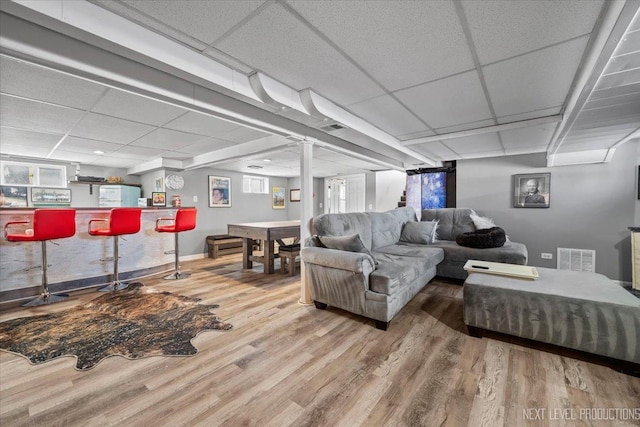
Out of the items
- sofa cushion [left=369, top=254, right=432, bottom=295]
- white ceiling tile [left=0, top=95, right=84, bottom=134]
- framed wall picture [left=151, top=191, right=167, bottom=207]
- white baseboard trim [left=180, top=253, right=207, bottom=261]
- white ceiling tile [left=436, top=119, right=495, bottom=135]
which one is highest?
white ceiling tile [left=436, top=119, right=495, bottom=135]

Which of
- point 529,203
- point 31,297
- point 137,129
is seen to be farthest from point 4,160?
point 529,203

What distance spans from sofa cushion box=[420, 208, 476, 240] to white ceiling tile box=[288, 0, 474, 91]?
3088 mm

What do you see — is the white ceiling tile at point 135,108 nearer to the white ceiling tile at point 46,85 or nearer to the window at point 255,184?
the white ceiling tile at point 46,85

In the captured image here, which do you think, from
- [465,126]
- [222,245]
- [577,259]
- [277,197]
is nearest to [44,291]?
[222,245]

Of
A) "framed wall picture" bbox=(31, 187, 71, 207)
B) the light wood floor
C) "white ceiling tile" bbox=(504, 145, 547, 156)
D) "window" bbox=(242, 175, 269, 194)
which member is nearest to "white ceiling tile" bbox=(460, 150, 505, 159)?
"white ceiling tile" bbox=(504, 145, 547, 156)

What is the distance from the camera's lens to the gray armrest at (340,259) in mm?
2494

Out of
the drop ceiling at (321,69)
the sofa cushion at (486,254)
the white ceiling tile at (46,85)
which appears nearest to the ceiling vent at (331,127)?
the drop ceiling at (321,69)

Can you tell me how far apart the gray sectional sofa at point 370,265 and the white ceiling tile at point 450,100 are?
148cm

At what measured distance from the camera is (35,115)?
107 inches

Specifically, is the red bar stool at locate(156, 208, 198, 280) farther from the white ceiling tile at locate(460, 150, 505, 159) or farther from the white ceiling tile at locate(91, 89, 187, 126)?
the white ceiling tile at locate(460, 150, 505, 159)

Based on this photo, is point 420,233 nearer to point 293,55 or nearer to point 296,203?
point 293,55

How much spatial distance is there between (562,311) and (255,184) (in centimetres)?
675

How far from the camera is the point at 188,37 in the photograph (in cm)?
158

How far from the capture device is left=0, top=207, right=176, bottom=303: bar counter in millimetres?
3109
